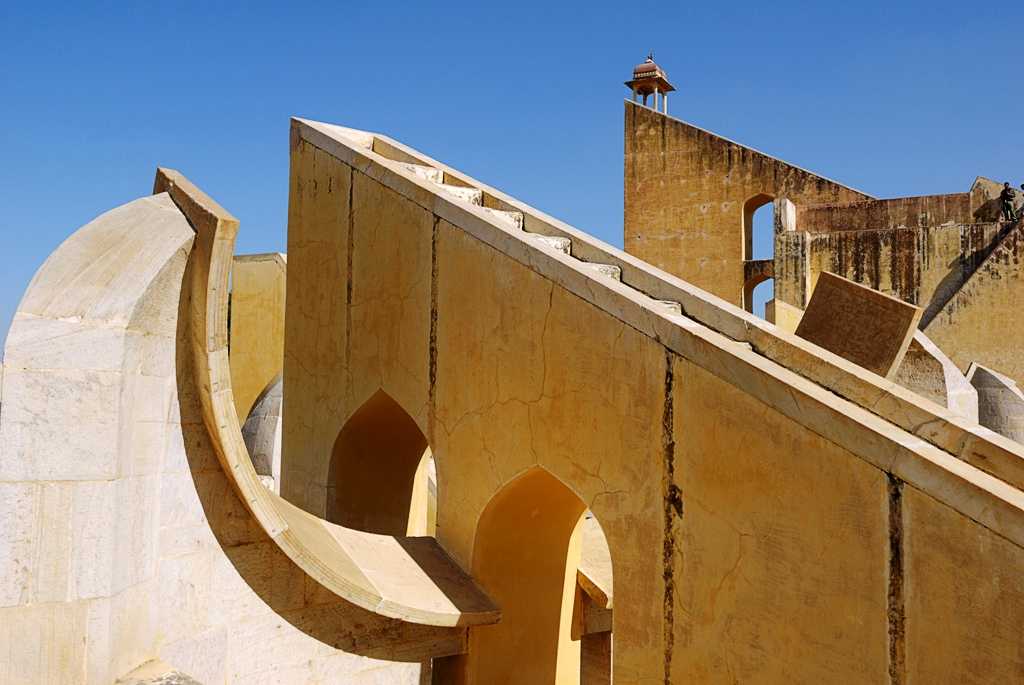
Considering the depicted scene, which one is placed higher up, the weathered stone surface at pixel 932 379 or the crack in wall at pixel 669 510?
the weathered stone surface at pixel 932 379

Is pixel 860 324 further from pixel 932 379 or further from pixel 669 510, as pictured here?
pixel 932 379

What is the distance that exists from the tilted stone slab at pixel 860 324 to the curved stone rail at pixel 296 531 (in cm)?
231

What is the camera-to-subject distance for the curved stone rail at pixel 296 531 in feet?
11.0

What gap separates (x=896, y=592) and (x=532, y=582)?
8.57ft

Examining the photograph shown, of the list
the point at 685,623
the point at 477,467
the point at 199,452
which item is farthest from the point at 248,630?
the point at 685,623

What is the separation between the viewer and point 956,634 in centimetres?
301

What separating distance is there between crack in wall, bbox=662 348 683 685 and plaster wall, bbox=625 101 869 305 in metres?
12.3

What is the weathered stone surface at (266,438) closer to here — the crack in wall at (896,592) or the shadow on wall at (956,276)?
the crack in wall at (896,592)

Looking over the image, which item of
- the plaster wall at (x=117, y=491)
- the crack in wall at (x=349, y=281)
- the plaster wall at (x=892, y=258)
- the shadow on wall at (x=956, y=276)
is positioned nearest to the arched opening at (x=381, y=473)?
the crack in wall at (x=349, y=281)

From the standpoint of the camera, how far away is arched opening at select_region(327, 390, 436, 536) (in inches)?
250

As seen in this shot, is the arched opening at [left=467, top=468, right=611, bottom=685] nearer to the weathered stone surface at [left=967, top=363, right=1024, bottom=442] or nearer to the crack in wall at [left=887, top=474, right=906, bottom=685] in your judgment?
the crack in wall at [left=887, top=474, right=906, bottom=685]

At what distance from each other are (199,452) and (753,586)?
2259mm

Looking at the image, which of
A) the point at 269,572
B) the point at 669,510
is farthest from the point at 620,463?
the point at 269,572

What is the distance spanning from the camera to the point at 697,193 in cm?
1652
